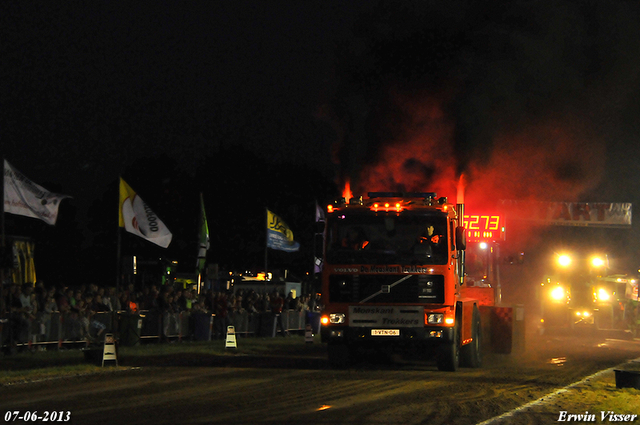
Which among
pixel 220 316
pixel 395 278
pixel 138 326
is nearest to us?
pixel 395 278

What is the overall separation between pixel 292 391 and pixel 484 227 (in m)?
10.9

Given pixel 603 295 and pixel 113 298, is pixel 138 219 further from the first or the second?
→ pixel 603 295

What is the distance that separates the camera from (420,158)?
25.8m

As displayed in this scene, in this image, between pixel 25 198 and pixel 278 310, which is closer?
pixel 25 198

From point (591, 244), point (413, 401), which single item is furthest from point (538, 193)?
point (591, 244)

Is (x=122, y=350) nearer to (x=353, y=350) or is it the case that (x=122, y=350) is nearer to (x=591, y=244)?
(x=353, y=350)

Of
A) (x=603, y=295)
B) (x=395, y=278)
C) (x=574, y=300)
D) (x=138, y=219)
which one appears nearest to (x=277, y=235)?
(x=138, y=219)

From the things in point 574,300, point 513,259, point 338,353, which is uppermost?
point 513,259

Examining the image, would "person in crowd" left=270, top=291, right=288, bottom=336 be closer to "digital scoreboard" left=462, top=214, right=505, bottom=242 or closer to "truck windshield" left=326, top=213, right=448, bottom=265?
"digital scoreboard" left=462, top=214, right=505, bottom=242

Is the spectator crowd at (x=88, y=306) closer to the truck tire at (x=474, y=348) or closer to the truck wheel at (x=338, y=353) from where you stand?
the truck wheel at (x=338, y=353)

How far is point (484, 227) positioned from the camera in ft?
73.8

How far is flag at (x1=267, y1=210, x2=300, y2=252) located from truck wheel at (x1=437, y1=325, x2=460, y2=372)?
663 inches

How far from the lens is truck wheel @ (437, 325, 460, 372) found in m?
16.1

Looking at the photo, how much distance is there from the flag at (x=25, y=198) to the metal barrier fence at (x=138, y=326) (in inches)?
90.3
